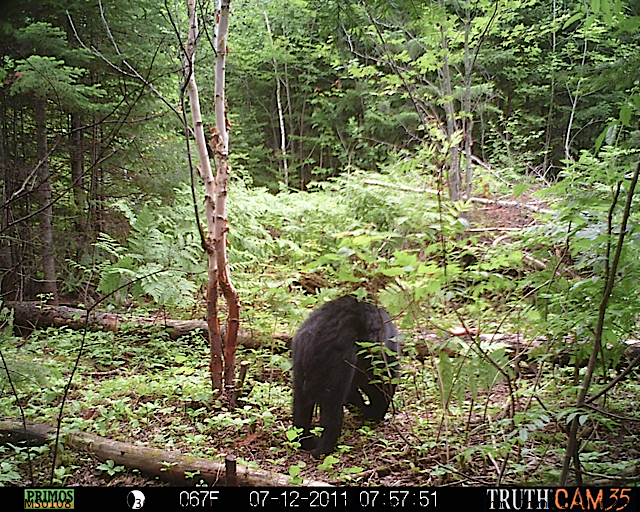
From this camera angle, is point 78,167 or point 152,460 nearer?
point 152,460

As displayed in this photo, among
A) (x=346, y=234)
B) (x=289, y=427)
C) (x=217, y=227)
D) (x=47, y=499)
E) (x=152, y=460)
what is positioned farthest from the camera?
(x=217, y=227)

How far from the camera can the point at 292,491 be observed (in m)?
2.19

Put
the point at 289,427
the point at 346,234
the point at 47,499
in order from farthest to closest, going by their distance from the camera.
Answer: the point at 289,427 → the point at 346,234 → the point at 47,499

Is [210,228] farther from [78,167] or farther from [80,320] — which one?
[78,167]

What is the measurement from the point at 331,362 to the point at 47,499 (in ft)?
5.00

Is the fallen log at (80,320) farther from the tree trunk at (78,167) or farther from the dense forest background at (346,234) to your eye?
the tree trunk at (78,167)

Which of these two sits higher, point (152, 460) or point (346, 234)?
point (346, 234)

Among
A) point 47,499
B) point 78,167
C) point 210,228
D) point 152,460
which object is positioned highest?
point 78,167

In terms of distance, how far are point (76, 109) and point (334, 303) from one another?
13.9ft

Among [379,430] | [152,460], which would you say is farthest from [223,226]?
[379,430]

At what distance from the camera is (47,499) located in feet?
6.79

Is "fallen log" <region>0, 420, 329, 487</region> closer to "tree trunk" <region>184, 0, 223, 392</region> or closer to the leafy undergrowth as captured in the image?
the leafy undergrowth

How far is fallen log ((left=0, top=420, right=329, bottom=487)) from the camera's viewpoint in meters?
2.33

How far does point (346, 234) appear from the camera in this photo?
221 cm
